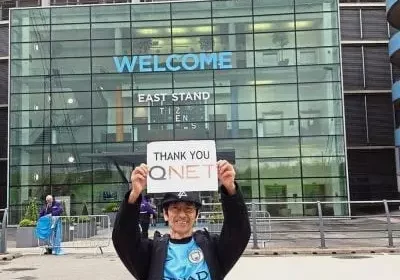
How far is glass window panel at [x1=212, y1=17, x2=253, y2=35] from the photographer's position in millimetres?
36062

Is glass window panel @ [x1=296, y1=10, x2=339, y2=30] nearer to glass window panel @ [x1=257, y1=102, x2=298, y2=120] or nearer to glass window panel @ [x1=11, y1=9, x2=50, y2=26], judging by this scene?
glass window panel @ [x1=257, y1=102, x2=298, y2=120]

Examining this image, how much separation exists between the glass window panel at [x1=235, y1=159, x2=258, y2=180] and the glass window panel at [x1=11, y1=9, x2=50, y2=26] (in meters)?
14.5

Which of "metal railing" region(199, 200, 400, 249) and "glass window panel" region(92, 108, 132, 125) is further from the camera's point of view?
"glass window panel" region(92, 108, 132, 125)

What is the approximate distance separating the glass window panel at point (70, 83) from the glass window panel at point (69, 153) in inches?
134

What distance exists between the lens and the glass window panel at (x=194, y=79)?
35.5 m

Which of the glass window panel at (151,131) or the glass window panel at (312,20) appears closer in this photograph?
the glass window panel at (151,131)

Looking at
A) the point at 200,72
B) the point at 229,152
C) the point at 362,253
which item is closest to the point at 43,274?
the point at 362,253

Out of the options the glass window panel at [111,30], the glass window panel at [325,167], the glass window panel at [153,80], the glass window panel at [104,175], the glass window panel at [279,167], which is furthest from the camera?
the glass window panel at [111,30]

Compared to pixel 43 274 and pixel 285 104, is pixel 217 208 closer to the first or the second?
pixel 43 274

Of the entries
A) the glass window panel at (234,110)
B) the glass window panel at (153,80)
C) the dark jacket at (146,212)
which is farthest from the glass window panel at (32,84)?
the dark jacket at (146,212)

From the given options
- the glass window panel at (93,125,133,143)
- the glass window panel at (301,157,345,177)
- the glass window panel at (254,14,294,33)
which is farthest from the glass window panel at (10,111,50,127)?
the glass window panel at (301,157,345,177)

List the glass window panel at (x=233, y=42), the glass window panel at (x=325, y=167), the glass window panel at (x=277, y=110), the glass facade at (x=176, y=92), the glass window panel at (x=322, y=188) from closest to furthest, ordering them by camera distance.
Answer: the glass window panel at (x=322, y=188)
the glass window panel at (x=325, y=167)
the glass facade at (x=176, y=92)
the glass window panel at (x=277, y=110)
the glass window panel at (x=233, y=42)

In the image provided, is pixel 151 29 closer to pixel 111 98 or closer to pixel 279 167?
pixel 111 98

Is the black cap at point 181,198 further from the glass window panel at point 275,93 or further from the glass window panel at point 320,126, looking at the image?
the glass window panel at point 275,93
